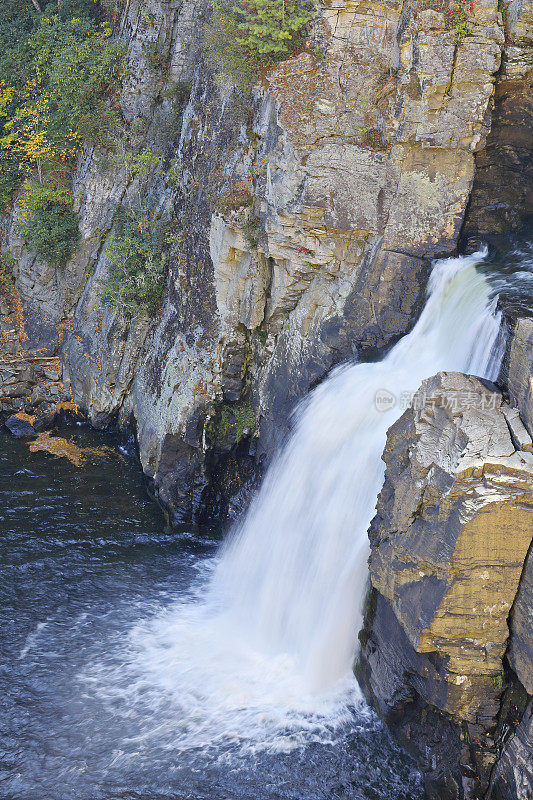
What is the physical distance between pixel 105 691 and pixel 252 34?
10.5 m

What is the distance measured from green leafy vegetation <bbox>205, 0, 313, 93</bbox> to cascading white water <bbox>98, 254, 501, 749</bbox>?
465cm

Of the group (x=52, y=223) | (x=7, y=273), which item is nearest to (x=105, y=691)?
(x=52, y=223)

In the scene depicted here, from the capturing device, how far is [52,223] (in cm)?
1806

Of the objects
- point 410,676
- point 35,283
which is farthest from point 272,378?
point 35,283

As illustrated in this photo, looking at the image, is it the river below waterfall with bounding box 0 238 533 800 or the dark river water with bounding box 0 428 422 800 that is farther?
the river below waterfall with bounding box 0 238 533 800

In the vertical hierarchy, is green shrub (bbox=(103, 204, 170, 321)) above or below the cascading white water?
above

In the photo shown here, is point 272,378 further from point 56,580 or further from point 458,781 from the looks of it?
point 458,781

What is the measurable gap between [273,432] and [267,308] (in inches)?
92.2

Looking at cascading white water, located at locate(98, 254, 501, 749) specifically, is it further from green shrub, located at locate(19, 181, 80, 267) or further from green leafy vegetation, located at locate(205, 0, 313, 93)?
green shrub, located at locate(19, 181, 80, 267)

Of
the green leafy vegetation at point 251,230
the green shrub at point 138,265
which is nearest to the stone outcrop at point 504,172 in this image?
the green leafy vegetation at point 251,230

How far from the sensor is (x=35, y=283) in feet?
62.0

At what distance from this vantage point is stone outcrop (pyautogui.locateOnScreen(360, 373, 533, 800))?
272 inches

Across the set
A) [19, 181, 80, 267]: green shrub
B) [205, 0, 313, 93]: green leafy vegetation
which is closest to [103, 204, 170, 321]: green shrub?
[19, 181, 80, 267]: green shrub

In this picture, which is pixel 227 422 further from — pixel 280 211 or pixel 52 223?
pixel 52 223
